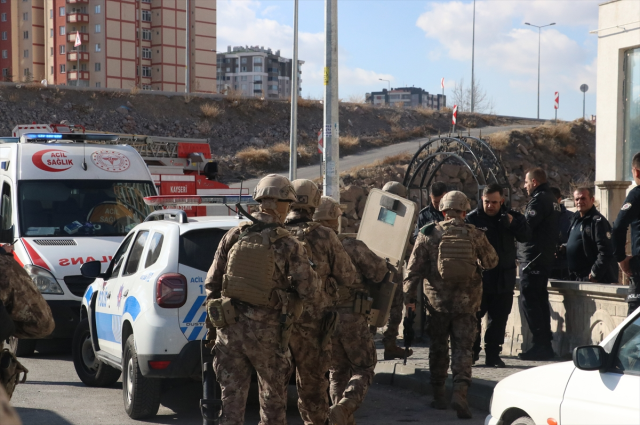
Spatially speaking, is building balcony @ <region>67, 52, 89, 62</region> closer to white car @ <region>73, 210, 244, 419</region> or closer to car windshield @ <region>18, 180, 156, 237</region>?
car windshield @ <region>18, 180, 156, 237</region>

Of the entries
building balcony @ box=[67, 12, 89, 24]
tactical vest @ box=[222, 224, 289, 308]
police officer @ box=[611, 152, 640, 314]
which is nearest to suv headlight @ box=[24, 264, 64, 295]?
tactical vest @ box=[222, 224, 289, 308]

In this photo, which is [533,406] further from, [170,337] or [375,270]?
[170,337]

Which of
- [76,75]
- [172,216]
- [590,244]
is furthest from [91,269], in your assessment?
[76,75]

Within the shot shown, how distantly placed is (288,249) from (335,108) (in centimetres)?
803

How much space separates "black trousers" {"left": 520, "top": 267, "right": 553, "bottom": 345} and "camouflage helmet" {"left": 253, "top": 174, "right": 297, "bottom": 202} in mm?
3996

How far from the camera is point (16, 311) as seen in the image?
13.9 feet

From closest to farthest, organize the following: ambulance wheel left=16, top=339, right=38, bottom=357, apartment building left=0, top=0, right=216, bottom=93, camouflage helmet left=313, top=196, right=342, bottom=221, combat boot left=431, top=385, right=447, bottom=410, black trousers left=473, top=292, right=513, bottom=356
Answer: camouflage helmet left=313, top=196, right=342, bottom=221 → combat boot left=431, top=385, right=447, bottom=410 → black trousers left=473, top=292, right=513, bottom=356 → ambulance wheel left=16, top=339, right=38, bottom=357 → apartment building left=0, top=0, right=216, bottom=93

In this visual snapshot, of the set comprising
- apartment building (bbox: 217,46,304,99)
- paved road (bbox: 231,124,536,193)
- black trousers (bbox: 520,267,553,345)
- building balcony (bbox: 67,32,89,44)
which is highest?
apartment building (bbox: 217,46,304,99)

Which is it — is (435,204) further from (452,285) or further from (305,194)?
(305,194)

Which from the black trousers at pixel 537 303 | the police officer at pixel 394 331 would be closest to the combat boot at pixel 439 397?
the police officer at pixel 394 331

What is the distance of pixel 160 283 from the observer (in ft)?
19.4

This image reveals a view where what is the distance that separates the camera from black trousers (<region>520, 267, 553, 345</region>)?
7918 mm

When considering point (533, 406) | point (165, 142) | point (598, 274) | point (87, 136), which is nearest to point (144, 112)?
point (165, 142)

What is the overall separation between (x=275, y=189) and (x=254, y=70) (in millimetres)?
162848
